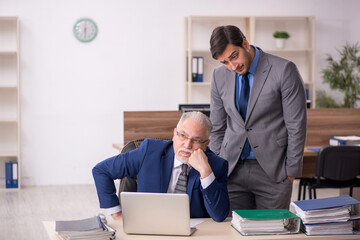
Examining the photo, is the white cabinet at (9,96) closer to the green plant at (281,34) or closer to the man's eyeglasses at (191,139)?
the green plant at (281,34)

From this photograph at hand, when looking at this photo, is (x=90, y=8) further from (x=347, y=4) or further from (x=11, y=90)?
(x=347, y=4)

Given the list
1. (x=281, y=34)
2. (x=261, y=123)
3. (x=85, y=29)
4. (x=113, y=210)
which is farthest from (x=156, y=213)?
(x=281, y=34)

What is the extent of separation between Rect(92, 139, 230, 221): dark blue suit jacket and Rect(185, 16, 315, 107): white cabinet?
4.68 m

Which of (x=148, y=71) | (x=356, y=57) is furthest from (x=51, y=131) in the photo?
(x=356, y=57)

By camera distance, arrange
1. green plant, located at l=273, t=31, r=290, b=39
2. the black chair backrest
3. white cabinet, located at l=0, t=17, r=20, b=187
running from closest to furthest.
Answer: the black chair backrest → white cabinet, located at l=0, t=17, r=20, b=187 → green plant, located at l=273, t=31, r=290, b=39

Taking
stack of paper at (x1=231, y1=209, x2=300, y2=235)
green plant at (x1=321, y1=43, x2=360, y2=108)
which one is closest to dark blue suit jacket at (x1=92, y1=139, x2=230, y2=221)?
stack of paper at (x1=231, y1=209, x2=300, y2=235)

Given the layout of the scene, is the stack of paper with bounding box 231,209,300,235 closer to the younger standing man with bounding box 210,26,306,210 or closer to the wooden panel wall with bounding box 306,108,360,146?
the younger standing man with bounding box 210,26,306,210

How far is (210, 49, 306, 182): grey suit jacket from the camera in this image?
112 inches

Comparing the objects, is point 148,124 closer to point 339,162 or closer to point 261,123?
point 339,162

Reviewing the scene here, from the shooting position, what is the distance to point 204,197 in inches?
95.3

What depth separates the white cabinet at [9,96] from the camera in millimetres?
6941

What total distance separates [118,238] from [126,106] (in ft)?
17.0

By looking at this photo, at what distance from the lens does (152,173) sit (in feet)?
8.36

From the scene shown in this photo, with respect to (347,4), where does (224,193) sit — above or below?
below
